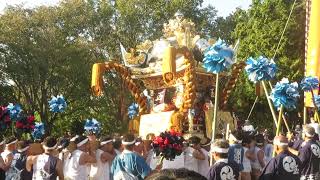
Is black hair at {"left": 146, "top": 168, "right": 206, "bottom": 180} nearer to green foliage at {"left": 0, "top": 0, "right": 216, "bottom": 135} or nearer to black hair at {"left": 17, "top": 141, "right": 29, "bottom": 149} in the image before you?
black hair at {"left": 17, "top": 141, "right": 29, "bottom": 149}

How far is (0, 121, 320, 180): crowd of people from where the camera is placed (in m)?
7.73

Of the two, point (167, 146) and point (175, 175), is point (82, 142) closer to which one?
point (167, 146)

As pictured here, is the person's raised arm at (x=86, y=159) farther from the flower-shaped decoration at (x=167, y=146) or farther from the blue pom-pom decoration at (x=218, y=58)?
the blue pom-pom decoration at (x=218, y=58)

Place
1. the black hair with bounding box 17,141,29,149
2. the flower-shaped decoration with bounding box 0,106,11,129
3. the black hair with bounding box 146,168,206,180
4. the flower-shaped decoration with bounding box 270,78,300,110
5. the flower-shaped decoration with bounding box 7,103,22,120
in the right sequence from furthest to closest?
the flower-shaped decoration with bounding box 7,103,22,120, the flower-shaped decoration with bounding box 0,106,11,129, the flower-shaped decoration with bounding box 270,78,300,110, the black hair with bounding box 17,141,29,149, the black hair with bounding box 146,168,206,180

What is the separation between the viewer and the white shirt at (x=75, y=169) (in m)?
9.31

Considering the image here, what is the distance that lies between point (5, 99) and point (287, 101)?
23.1 meters

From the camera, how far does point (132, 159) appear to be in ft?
26.0

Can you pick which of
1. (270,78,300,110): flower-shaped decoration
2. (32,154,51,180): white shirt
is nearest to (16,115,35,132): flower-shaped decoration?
(32,154,51,180): white shirt

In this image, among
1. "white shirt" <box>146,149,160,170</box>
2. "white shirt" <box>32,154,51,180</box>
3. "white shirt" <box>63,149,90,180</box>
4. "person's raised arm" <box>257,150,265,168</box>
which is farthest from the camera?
"person's raised arm" <box>257,150,265,168</box>

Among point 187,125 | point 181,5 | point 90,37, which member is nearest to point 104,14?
point 90,37

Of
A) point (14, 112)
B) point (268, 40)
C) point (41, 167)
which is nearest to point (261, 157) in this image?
point (41, 167)

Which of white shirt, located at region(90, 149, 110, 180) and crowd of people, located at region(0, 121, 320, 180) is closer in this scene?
crowd of people, located at region(0, 121, 320, 180)

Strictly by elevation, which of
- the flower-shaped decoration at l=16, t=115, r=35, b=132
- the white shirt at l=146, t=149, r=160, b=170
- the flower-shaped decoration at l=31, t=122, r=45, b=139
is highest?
the flower-shaped decoration at l=16, t=115, r=35, b=132

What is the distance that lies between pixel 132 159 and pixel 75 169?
1.79 metres
